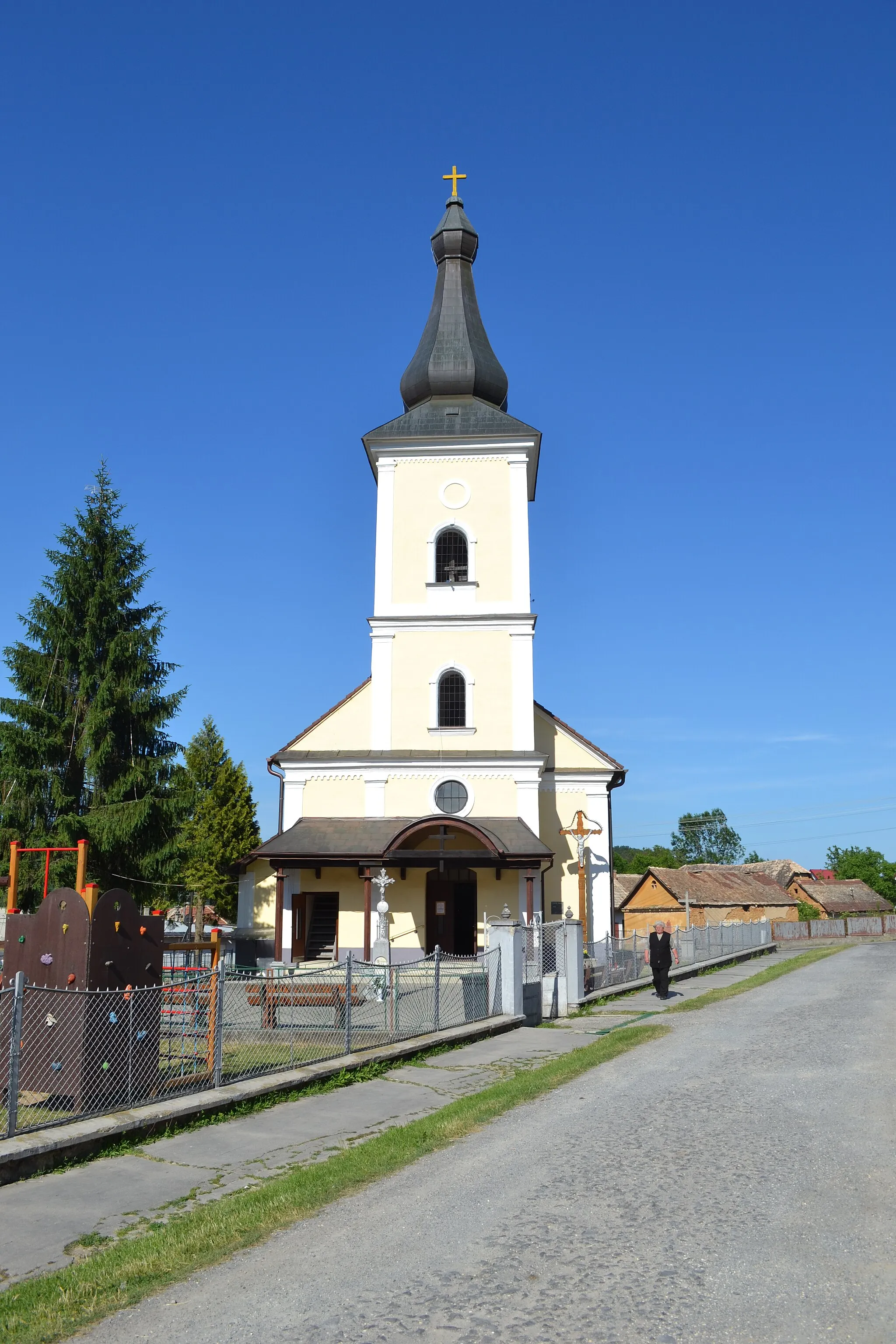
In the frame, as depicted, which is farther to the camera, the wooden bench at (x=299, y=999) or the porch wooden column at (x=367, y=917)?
the porch wooden column at (x=367, y=917)

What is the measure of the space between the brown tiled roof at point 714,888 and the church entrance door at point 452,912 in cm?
2837

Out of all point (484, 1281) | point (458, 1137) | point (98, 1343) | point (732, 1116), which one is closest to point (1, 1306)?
point (98, 1343)

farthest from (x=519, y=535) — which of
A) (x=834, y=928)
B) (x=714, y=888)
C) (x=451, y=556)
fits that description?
(x=834, y=928)

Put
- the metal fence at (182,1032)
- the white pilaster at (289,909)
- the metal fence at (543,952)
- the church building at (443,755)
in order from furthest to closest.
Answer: the church building at (443,755) → the white pilaster at (289,909) → the metal fence at (543,952) → the metal fence at (182,1032)

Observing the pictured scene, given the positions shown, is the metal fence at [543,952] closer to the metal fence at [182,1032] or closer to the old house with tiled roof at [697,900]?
the metal fence at [182,1032]

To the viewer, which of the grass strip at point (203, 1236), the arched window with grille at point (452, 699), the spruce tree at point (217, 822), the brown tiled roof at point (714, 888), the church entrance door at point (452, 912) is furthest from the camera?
the brown tiled roof at point (714, 888)

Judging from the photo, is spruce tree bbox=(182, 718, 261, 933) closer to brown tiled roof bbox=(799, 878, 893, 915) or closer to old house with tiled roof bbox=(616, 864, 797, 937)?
old house with tiled roof bbox=(616, 864, 797, 937)

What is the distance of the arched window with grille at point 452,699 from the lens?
27312 millimetres

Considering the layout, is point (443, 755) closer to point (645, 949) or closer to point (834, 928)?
point (645, 949)

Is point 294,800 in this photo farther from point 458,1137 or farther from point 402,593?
point 458,1137

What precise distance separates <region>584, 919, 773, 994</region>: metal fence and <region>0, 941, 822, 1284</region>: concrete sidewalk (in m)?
8.09

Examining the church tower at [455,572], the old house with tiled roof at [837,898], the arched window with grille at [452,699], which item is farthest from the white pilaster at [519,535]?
the old house with tiled roof at [837,898]

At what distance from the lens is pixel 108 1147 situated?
770 centimetres

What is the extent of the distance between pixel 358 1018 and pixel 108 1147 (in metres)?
7.00
